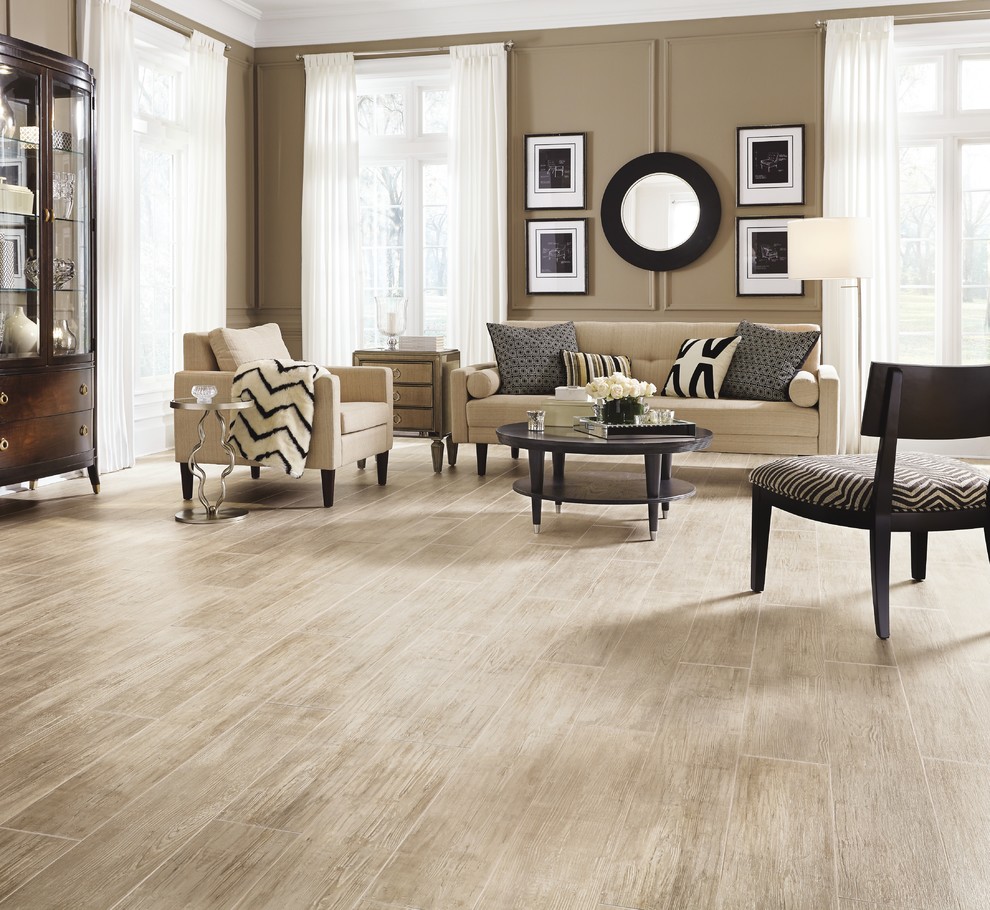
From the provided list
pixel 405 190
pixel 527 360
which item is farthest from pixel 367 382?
pixel 405 190

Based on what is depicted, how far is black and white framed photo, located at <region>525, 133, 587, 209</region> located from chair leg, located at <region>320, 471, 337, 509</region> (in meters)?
3.07

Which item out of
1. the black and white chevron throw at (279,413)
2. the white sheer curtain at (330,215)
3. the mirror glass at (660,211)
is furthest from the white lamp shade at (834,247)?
the white sheer curtain at (330,215)

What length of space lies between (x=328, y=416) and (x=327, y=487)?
1.08 ft

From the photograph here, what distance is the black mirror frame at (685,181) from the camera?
266 inches

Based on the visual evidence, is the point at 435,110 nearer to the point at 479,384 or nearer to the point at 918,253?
the point at 479,384

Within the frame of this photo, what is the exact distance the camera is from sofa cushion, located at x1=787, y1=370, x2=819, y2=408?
533cm

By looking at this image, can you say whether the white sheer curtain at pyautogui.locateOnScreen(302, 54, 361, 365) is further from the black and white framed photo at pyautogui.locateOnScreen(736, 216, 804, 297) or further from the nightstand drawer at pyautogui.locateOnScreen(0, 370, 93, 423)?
the black and white framed photo at pyautogui.locateOnScreen(736, 216, 804, 297)

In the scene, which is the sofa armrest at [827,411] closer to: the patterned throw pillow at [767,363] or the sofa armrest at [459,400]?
the patterned throw pillow at [767,363]

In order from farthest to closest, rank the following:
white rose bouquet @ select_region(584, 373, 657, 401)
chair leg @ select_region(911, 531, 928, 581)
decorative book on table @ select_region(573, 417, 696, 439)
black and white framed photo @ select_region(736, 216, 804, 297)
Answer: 1. black and white framed photo @ select_region(736, 216, 804, 297)
2. white rose bouquet @ select_region(584, 373, 657, 401)
3. decorative book on table @ select_region(573, 417, 696, 439)
4. chair leg @ select_region(911, 531, 928, 581)

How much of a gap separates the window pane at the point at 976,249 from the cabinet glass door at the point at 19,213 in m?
5.30

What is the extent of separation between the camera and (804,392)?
5332 millimetres

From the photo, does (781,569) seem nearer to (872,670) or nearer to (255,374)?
(872,670)

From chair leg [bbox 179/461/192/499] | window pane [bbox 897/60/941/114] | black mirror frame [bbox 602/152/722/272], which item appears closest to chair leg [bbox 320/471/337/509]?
chair leg [bbox 179/461/192/499]

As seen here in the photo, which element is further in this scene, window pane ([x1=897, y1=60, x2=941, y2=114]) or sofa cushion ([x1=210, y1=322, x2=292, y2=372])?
window pane ([x1=897, y1=60, x2=941, y2=114])
